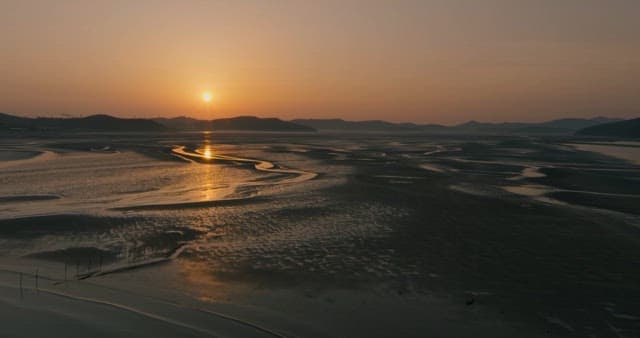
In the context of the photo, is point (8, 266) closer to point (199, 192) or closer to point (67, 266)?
point (67, 266)

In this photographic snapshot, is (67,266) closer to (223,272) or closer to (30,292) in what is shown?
(30,292)

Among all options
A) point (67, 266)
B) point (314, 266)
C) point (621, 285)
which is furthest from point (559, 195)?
point (67, 266)

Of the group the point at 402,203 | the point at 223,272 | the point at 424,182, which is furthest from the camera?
the point at 424,182

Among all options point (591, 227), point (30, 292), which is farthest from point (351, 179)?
point (30, 292)

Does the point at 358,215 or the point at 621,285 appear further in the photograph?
the point at 358,215

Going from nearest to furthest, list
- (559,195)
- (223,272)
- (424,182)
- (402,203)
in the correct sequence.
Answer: (223,272) → (402,203) → (559,195) → (424,182)

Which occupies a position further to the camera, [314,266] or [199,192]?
[199,192]
